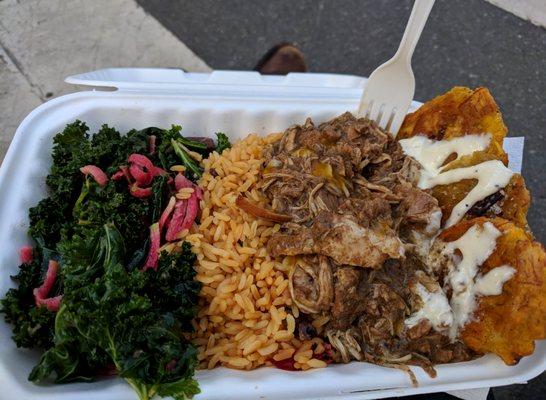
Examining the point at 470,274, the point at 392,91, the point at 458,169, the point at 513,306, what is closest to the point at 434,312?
the point at 470,274

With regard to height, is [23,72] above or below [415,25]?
below

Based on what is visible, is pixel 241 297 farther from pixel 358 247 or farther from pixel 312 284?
pixel 358 247

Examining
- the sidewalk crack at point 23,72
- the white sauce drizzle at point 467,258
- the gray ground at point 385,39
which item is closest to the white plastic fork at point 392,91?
the white sauce drizzle at point 467,258

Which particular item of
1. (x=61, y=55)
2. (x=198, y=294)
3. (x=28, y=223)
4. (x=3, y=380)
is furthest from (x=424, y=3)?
(x=61, y=55)

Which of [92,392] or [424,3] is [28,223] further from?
[424,3]

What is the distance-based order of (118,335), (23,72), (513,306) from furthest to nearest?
(23,72)
(513,306)
(118,335)
